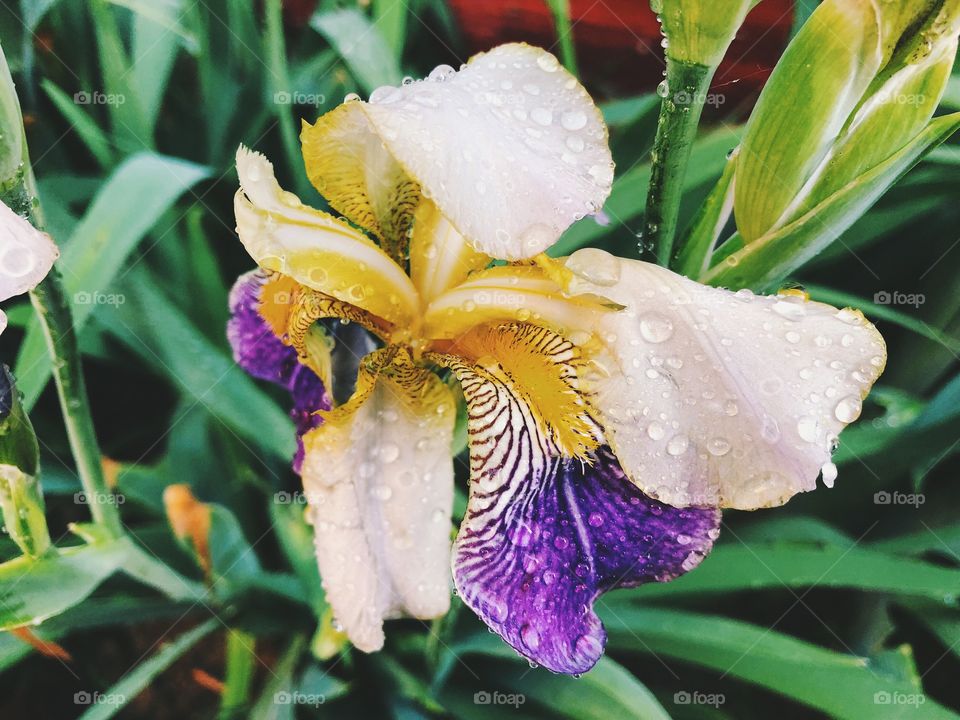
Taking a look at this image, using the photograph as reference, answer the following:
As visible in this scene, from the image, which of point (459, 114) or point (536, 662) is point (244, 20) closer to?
point (459, 114)

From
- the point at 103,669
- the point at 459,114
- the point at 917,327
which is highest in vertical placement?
the point at 459,114


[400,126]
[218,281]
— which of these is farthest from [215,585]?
[400,126]

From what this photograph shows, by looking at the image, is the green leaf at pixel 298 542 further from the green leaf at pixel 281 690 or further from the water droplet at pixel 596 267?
the water droplet at pixel 596 267

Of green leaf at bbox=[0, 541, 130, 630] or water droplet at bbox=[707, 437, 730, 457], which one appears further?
green leaf at bbox=[0, 541, 130, 630]

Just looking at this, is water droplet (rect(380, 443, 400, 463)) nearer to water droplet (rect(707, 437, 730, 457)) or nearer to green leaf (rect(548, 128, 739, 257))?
water droplet (rect(707, 437, 730, 457))

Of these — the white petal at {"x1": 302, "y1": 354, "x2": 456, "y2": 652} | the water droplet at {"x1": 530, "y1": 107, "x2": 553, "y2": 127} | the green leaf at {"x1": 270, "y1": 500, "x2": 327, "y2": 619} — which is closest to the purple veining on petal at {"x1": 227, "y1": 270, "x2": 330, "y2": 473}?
the white petal at {"x1": 302, "y1": 354, "x2": 456, "y2": 652}

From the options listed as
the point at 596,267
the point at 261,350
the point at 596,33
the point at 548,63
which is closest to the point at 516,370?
the point at 596,267

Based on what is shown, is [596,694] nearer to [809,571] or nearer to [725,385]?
[809,571]

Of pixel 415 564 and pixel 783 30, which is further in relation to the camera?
pixel 783 30
